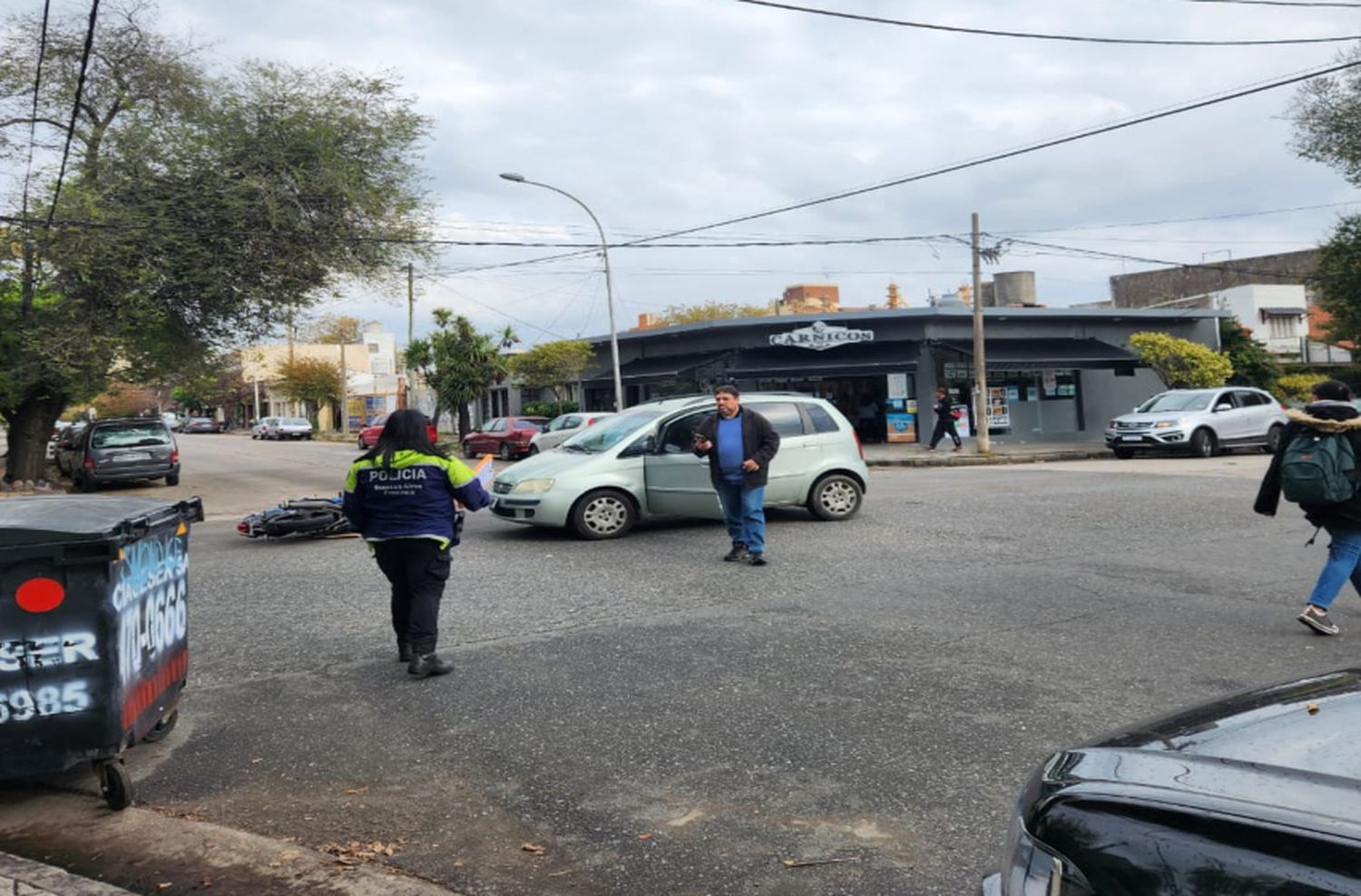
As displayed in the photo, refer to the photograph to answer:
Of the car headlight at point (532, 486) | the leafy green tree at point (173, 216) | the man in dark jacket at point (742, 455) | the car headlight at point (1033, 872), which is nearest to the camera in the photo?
the car headlight at point (1033, 872)

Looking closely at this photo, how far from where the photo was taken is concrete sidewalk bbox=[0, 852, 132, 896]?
338cm

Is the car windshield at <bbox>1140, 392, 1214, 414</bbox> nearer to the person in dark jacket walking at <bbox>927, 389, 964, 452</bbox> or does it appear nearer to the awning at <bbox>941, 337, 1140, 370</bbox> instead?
the person in dark jacket walking at <bbox>927, 389, 964, 452</bbox>

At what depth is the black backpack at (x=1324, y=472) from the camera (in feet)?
20.0

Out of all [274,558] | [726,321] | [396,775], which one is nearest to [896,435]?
[726,321]

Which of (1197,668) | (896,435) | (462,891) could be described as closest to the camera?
(462,891)

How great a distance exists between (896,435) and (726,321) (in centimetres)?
646

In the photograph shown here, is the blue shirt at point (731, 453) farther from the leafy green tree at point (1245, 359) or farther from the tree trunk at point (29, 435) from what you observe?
the leafy green tree at point (1245, 359)

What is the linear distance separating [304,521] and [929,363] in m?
24.2

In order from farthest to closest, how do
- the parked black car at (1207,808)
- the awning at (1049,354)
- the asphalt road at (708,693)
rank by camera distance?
the awning at (1049,354)
the asphalt road at (708,693)
the parked black car at (1207,808)

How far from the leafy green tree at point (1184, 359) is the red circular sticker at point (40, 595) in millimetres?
30701

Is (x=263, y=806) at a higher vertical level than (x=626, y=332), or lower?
lower

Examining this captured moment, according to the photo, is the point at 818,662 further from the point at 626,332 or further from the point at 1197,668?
Result: the point at 626,332

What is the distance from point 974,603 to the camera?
7336 mm

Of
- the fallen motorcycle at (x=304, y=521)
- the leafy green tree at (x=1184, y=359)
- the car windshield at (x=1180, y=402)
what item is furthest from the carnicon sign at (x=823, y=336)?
the fallen motorcycle at (x=304, y=521)
